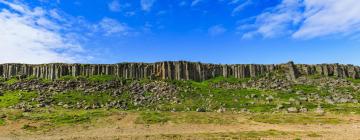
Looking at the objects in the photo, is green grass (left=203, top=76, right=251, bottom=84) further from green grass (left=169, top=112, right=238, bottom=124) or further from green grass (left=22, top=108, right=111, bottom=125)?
green grass (left=22, top=108, right=111, bottom=125)

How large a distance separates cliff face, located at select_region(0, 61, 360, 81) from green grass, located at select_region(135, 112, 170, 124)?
49.3 meters

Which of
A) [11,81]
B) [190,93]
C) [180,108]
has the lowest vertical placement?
[180,108]

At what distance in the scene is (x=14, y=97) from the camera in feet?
350

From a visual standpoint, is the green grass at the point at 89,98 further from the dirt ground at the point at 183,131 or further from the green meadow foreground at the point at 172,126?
the dirt ground at the point at 183,131

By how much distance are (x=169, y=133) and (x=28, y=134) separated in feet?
73.3

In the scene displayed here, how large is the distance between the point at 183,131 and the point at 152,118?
13361 millimetres

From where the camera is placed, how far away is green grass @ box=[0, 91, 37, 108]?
328 ft

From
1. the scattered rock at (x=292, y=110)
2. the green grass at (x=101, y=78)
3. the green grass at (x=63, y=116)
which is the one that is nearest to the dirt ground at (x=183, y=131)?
the green grass at (x=63, y=116)

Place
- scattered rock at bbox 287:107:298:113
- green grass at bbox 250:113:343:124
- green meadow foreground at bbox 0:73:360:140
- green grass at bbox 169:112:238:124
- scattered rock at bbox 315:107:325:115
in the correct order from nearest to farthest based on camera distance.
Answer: green meadow foreground at bbox 0:73:360:140
green grass at bbox 250:113:343:124
green grass at bbox 169:112:238:124
scattered rock at bbox 315:107:325:115
scattered rock at bbox 287:107:298:113

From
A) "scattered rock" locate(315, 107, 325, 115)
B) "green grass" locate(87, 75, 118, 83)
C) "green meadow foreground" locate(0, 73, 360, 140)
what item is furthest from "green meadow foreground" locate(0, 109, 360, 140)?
"green grass" locate(87, 75, 118, 83)

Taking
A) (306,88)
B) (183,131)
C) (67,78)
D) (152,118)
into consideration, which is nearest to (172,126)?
(183,131)

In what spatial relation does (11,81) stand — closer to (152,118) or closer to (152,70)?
(152,70)

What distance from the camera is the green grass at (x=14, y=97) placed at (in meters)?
99.9

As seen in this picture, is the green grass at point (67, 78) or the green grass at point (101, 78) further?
the green grass at point (67, 78)
